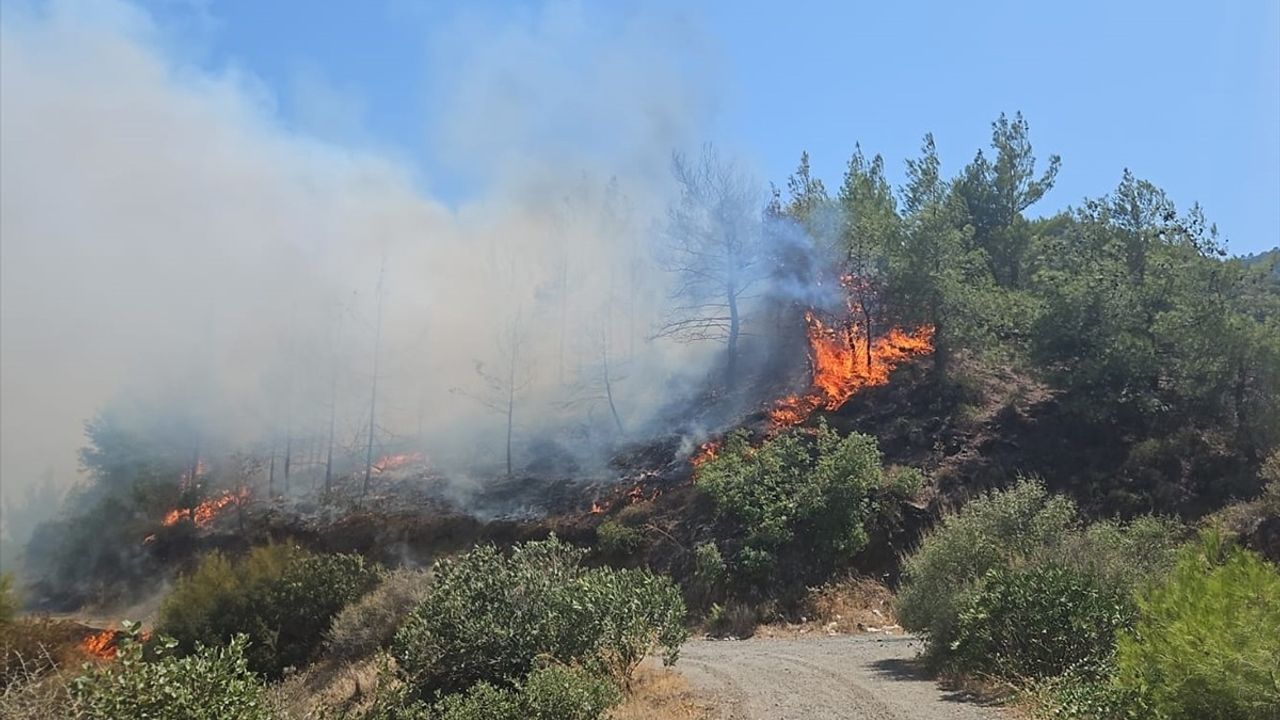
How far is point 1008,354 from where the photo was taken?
3512cm

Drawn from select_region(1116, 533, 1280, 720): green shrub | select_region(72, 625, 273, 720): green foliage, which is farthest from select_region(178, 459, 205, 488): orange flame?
select_region(1116, 533, 1280, 720): green shrub

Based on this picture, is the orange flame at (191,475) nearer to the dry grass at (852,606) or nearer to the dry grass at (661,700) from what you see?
the dry grass at (852,606)

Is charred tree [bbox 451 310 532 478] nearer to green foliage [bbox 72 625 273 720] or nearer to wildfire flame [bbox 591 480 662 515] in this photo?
wildfire flame [bbox 591 480 662 515]

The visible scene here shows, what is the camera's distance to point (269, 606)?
Answer: 23.2 m

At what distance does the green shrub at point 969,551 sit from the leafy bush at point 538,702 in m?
7.19

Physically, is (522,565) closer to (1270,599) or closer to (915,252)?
(1270,599)

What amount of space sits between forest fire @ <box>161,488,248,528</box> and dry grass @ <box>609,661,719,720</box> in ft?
124

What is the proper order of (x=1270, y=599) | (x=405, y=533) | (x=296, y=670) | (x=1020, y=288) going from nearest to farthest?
(x=1270, y=599) < (x=296, y=670) < (x=405, y=533) < (x=1020, y=288)

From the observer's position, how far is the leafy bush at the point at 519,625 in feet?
44.1

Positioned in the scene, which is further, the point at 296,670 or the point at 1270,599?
the point at 296,670

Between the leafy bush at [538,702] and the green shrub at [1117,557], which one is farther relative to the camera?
the green shrub at [1117,557]

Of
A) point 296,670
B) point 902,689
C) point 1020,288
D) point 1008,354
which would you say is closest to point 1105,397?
point 1008,354

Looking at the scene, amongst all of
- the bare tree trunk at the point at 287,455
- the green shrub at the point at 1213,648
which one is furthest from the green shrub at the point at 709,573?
the bare tree trunk at the point at 287,455

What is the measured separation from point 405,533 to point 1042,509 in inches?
1046
